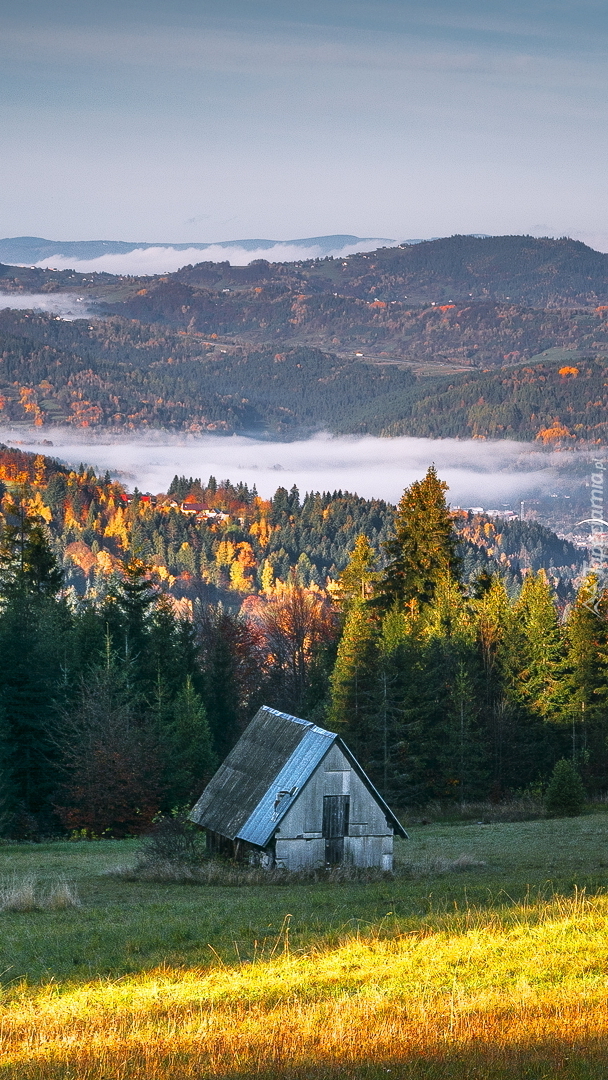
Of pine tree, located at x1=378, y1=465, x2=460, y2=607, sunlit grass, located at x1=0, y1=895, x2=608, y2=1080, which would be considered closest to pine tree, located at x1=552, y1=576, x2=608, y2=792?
pine tree, located at x1=378, y1=465, x2=460, y2=607

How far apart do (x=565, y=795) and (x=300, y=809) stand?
17.8 meters

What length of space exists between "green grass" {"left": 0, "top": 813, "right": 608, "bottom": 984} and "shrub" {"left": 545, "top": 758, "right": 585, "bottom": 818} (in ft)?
37.5

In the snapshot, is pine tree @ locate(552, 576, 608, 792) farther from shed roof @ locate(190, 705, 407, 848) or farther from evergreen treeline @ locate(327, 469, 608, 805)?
shed roof @ locate(190, 705, 407, 848)

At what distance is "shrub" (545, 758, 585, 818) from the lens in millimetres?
44906

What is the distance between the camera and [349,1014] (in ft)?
40.6

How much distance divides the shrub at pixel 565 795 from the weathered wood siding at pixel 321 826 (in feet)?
48.3

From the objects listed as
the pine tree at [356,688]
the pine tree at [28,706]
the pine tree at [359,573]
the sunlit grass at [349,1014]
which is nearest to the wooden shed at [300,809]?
the sunlit grass at [349,1014]

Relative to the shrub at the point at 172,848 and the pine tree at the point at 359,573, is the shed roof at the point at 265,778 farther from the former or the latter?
the pine tree at the point at 359,573

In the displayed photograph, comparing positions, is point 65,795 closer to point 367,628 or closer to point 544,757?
point 367,628

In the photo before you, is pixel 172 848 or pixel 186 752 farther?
pixel 186 752

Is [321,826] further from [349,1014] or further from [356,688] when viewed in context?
[356,688]

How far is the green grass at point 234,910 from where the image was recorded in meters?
16.3

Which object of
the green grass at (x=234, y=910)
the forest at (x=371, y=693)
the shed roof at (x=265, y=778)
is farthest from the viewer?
the forest at (x=371, y=693)

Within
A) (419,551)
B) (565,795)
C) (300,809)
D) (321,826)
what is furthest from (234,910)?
(419,551)
